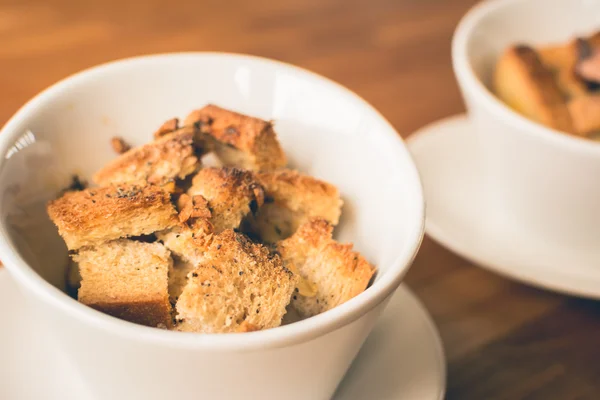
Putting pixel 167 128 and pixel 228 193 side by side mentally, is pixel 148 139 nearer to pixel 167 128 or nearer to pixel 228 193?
pixel 167 128

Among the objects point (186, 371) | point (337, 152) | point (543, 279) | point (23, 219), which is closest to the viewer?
point (186, 371)

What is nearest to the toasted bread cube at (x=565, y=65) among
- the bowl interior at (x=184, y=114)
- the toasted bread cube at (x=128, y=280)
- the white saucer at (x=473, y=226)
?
the white saucer at (x=473, y=226)

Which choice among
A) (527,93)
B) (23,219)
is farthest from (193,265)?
(527,93)

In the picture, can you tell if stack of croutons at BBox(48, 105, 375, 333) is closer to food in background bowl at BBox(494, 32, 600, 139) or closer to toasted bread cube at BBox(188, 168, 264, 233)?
toasted bread cube at BBox(188, 168, 264, 233)

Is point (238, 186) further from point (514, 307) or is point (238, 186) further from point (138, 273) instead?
point (514, 307)

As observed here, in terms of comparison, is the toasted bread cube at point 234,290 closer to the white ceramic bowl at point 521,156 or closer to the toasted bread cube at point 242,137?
the toasted bread cube at point 242,137

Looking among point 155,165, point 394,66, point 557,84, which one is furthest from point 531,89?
point 155,165
